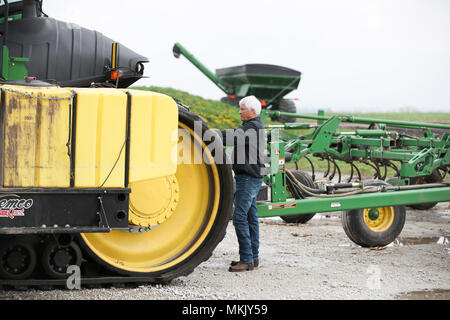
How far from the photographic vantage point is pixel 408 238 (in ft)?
28.6

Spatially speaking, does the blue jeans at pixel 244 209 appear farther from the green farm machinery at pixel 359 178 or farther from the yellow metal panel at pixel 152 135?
the yellow metal panel at pixel 152 135

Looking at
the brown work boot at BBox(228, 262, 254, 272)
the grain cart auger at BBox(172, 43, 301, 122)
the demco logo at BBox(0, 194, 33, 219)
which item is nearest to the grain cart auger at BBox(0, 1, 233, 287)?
the demco logo at BBox(0, 194, 33, 219)

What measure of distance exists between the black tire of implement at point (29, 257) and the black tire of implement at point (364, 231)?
3926 mm

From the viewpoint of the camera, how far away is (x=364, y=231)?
308 inches

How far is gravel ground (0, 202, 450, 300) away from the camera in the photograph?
217 inches

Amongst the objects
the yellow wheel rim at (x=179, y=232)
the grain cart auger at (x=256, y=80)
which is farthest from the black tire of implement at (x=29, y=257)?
the grain cart auger at (x=256, y=80)

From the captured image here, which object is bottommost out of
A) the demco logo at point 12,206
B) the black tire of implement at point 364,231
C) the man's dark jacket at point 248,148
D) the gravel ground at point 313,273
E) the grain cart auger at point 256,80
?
the gravel ground at point 313,273

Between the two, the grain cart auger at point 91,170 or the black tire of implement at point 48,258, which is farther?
the black tire of implement at point 48,258

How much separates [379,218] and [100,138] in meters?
4.20

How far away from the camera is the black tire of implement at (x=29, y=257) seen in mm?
5199

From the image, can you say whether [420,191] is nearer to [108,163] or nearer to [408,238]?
[408,238]

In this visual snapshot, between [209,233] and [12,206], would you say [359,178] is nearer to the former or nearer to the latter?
[209,233]

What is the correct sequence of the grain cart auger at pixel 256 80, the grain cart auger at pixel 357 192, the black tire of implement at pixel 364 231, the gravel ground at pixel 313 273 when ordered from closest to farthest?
1. the gravel ground at pixel 313 273
2. the grain cart auger at pixel 357 192
3. the black tire of implement at pixel 364 231
4. the grain cart auger at pixel 256 80
